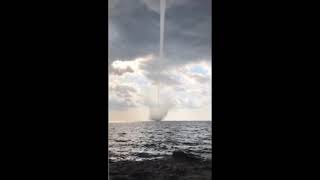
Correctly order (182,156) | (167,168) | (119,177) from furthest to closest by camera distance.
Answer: (167,168)
(182,156)
(119,177)

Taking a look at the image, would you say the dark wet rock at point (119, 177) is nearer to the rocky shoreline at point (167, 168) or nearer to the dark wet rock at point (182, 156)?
the rocky shoreline at point (167, 168)

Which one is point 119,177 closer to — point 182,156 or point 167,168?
point 182,156

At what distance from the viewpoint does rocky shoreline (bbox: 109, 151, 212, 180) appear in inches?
517

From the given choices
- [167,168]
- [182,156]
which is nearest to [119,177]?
[182,156]

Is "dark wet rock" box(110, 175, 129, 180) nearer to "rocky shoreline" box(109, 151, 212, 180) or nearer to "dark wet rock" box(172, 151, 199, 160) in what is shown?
"rocky shoreline" box(109, 151, 212, 180)

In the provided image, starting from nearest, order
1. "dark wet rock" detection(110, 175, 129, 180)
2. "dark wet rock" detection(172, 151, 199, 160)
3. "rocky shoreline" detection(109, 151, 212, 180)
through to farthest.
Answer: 1. "dark wet rock" detection(110, 175, 129, 180)
2. "rocky shoreline" detection(109, 151, 212, 180)
3. "dark wet rock" detection(172, 151, 199, 160)

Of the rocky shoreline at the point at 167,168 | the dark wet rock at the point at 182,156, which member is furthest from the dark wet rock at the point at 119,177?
the dark wet rock at the point at 182,156

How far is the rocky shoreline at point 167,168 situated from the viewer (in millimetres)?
13125

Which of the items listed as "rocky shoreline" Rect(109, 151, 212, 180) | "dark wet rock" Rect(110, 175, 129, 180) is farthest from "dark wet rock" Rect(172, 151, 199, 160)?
"dark wet rock" Rect(110, 175, 129, 180)

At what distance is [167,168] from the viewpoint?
66.9ft

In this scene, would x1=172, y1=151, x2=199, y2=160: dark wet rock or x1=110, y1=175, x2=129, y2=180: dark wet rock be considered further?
x1=172, y1=151, x2=199, y2=160: dark wet rock
